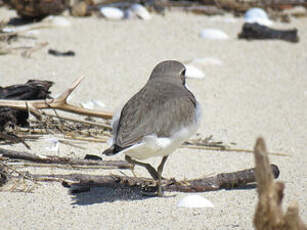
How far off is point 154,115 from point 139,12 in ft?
12.7

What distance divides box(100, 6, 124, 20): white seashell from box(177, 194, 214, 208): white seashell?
396cm

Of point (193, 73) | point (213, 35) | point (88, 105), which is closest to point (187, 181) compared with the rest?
point (88, 105)

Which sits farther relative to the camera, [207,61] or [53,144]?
[207,61]

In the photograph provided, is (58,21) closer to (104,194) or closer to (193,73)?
(193,73)

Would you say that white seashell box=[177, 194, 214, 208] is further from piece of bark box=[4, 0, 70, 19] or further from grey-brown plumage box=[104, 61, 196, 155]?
piece of bark box=[4, 0, 70, 19]

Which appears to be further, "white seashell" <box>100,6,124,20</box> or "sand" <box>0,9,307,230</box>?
"white seashell" <box>100,6,124,20</box>

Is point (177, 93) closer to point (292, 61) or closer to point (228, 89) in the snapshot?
point (228, 89)

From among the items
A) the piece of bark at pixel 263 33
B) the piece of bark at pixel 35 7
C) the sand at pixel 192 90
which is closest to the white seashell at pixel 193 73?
the sand at pixel 192 90

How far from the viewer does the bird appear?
2.95 meters

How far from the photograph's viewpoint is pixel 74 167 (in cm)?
345

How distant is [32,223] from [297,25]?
16.5ft

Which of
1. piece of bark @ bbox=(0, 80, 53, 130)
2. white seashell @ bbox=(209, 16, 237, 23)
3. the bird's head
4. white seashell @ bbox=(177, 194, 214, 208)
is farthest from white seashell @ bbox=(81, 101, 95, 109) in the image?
white seashell @ bbox=(209, 16, 237, 23)

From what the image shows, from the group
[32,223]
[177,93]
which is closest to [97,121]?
[177,93]

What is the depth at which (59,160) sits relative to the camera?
3453 mm
